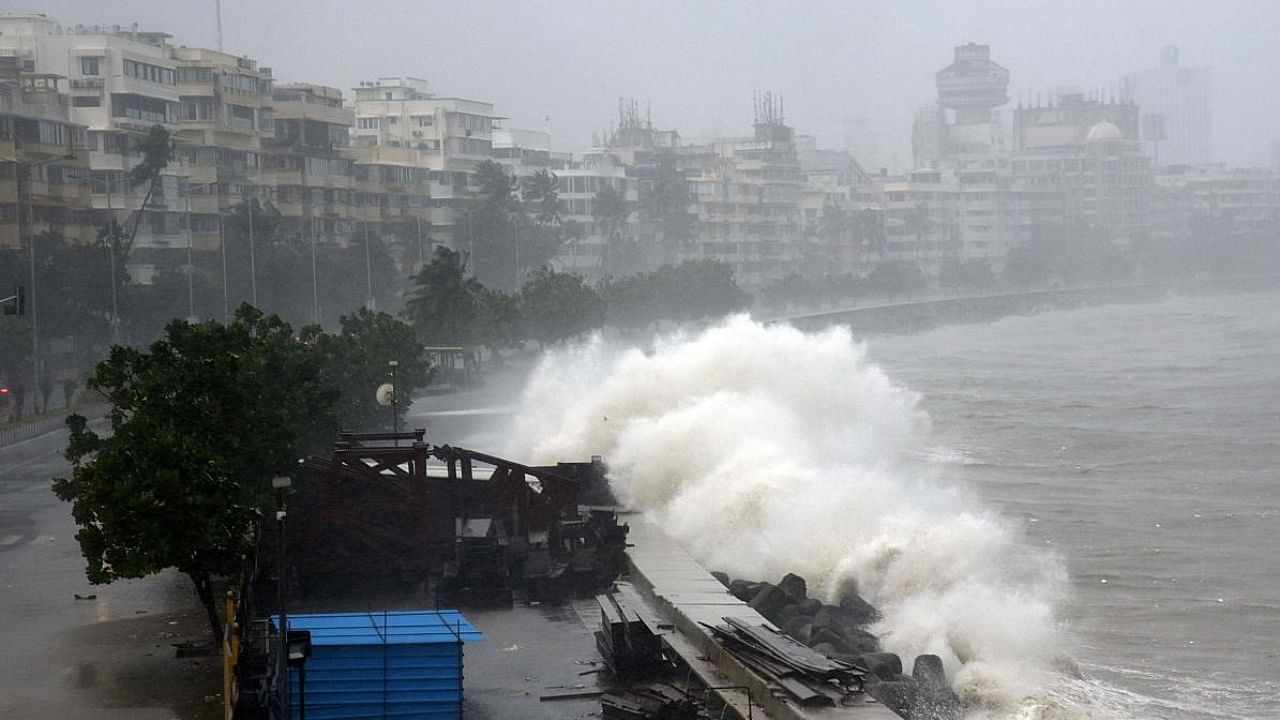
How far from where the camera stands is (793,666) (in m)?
14.8

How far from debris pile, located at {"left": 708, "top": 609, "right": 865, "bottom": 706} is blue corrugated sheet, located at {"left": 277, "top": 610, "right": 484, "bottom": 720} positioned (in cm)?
249

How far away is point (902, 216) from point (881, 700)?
159 metres

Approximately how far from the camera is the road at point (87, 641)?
15.5m

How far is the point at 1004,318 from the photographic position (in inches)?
5310

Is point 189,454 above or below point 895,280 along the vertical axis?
above

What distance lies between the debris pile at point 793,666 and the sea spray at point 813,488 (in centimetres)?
258

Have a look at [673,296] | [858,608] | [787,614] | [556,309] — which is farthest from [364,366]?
[673,296]

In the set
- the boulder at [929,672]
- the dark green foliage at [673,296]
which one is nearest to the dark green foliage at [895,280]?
the dark green foliage at [673,296]

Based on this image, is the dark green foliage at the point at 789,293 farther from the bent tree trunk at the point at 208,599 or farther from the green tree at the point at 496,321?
the bent tree trunk at the point at 208,599

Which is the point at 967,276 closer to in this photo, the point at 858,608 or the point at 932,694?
the point at 858,608

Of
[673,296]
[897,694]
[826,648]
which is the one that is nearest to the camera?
[897,694]

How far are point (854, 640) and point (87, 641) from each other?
8029mm

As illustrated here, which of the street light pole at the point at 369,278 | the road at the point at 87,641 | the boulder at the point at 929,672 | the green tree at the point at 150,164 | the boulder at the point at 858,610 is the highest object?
the green tree at the point at 150,164

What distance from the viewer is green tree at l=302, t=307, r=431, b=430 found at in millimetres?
32625
